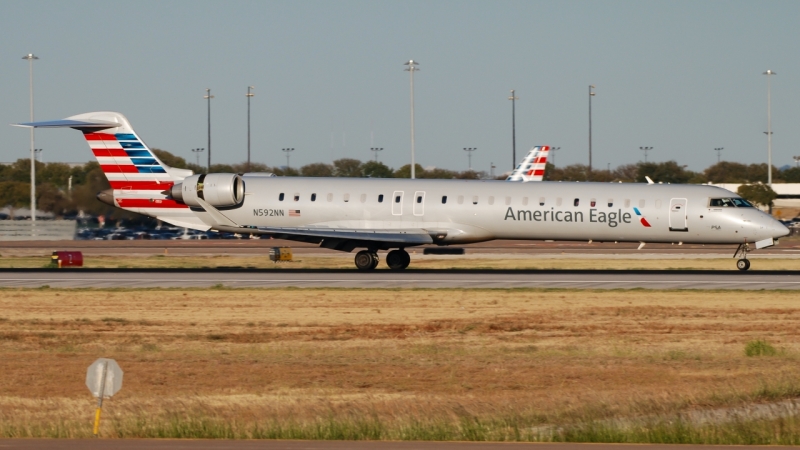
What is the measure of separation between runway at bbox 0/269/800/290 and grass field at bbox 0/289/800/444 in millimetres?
1595

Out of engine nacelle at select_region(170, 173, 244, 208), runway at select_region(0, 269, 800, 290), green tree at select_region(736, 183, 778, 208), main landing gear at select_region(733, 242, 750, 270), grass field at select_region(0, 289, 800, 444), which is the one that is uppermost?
green tree at select_region(736, 183, 778, 208)

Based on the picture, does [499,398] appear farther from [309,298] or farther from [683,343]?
[309,298]

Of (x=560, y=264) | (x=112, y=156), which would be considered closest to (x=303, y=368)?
(x=112, y=156)

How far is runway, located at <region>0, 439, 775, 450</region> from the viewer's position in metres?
11.2

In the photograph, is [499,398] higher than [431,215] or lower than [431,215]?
lower

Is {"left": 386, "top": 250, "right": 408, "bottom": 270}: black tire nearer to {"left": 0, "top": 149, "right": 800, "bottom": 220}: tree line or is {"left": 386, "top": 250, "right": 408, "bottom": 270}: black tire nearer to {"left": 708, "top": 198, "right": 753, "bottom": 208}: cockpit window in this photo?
{"left": 708, "top": 198, "right": 753, "bottom": 208}: cockpit window

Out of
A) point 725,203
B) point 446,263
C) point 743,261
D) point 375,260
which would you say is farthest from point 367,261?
point 743,261

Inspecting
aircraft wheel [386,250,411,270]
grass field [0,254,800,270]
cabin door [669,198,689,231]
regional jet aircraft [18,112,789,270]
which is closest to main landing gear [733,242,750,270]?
regional jet aircraft [18,112,789,270]

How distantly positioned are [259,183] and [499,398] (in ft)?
71.5

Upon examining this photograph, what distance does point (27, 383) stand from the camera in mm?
16875

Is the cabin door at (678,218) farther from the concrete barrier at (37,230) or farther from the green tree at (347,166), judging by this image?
the green tree at (347,166)

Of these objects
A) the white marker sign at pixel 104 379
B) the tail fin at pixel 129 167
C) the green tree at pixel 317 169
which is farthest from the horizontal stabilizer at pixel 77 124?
the green tree at pixel 317 169

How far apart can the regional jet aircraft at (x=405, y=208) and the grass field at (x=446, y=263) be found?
134 inches

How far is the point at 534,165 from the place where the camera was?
58906 millimetres
